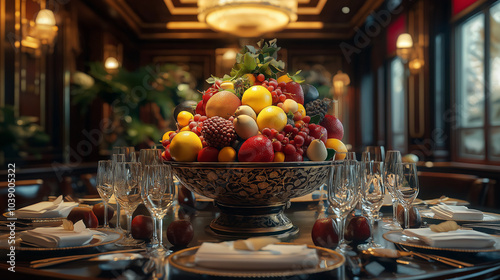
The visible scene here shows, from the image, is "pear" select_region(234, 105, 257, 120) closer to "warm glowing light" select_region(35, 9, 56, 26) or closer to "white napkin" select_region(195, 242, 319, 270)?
"white napkin" select_region(195, 242, 319, 270)

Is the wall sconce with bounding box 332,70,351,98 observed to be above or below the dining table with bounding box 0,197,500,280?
above

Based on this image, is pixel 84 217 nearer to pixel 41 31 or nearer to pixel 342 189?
pixel 342 189

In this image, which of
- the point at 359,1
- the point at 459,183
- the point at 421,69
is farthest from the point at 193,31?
the point at 459,183

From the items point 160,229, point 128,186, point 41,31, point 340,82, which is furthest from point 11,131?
point 340,82

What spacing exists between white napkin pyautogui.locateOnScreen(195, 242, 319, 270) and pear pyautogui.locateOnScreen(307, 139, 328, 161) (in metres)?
0.34

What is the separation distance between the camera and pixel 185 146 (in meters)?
1.10

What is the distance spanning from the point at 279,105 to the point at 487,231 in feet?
2.16

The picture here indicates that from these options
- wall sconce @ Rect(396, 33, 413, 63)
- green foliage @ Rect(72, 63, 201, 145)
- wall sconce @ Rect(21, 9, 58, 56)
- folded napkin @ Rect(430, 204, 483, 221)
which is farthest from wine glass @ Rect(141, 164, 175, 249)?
wall sconce @ Rect(396, 33, 413, 63)

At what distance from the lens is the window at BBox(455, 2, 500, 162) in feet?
12.8

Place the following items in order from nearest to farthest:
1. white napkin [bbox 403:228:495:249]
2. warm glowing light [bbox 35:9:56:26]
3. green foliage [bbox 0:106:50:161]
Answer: white napkin [bbox 403:228:495:249], green foliage [bbox 0:106:50:161], warm glowing light [bbox 35:9:56:26]

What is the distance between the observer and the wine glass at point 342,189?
3.17 ft

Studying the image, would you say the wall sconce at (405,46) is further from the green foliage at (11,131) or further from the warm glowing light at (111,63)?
the green foliage at (11,131)

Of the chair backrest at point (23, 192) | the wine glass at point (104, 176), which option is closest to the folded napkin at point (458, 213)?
the wine glass at point (104, 176)

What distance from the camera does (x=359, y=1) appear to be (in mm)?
6035
